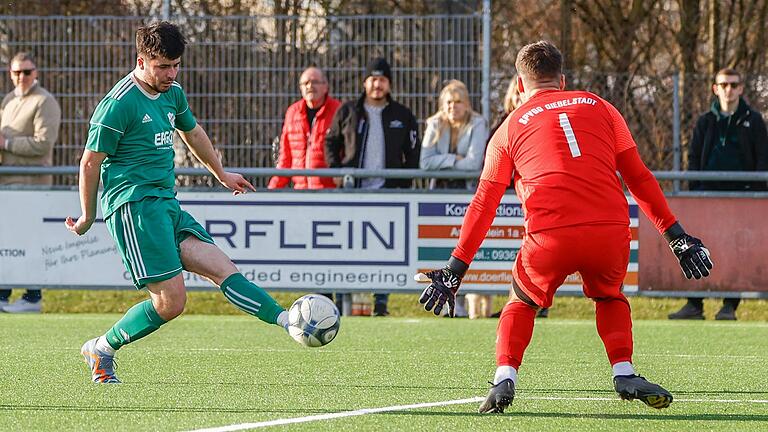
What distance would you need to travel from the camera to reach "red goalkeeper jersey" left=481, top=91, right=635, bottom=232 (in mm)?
6387

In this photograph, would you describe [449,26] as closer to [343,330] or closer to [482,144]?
[482,144]

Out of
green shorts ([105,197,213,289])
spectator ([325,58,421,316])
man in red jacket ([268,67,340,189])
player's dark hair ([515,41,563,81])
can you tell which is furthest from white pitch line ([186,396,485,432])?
man in red jacket ([268,67,340,189])

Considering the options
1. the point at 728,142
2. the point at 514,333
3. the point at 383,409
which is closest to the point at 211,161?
the point at 383,409

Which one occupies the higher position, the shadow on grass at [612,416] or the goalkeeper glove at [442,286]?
the goalkeeper glove at [442,286]

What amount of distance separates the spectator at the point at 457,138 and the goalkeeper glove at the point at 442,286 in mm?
6748

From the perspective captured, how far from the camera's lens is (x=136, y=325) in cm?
752

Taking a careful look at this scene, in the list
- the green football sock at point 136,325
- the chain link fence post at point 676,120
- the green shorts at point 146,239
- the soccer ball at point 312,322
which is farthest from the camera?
the chain link fence post at point 676,120

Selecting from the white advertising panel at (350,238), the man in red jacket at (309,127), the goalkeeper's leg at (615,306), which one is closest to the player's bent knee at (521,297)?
the goalkeeper's leg at (615,306)

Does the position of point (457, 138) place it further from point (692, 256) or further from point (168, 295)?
point (692, 256)

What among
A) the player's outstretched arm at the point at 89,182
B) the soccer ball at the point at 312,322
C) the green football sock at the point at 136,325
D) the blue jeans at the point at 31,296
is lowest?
the blue jeans at the point at 31,296

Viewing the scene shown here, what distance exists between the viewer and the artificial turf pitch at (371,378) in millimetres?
6238

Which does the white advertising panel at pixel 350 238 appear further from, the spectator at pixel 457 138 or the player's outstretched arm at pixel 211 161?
the player's outstretched arm at pixel 211 161

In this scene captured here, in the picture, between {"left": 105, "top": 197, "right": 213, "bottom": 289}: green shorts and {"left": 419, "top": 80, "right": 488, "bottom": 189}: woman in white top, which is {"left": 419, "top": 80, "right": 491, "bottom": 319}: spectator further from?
{"left": 105, "top": 197, "right": 213, "bottom": 289}: green shorts

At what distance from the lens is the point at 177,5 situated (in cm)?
1612
